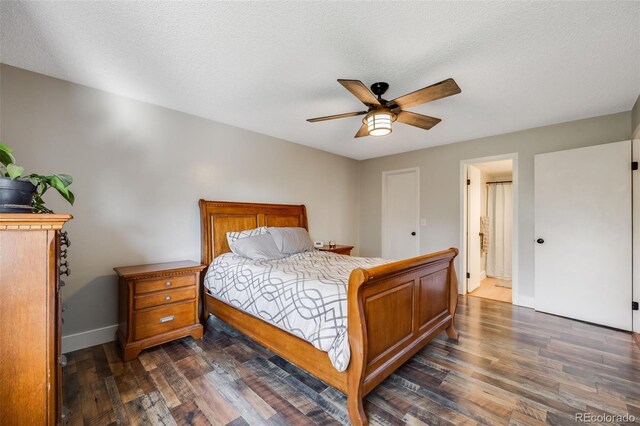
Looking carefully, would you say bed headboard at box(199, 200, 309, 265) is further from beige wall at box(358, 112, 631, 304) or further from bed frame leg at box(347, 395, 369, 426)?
bed frame leg at box(347, 395, 369, 426)

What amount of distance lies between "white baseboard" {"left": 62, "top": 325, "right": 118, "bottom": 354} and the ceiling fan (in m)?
2.99

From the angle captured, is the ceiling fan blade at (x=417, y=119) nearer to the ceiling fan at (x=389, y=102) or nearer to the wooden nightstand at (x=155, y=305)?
the ceiling fan at (x=389, y=102)

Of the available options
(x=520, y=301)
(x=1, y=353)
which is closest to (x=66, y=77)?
(x=1, y=353)

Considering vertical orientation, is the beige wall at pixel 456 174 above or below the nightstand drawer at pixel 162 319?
above

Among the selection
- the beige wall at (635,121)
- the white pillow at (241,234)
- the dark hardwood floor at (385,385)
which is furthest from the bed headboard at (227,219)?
the beige wall at (635,121)

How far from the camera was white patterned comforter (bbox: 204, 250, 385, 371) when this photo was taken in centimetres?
167

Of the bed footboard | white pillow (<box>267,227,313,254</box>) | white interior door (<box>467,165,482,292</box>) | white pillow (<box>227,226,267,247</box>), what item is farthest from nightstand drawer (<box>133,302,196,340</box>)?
white interior door (<box>467,165,482,292</box>)

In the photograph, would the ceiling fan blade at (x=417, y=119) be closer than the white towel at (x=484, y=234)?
Yes

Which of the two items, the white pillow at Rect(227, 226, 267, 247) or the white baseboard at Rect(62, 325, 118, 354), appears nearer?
the white baseboard at Rect(62, 325, 118, 354)

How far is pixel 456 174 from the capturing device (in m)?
4.26

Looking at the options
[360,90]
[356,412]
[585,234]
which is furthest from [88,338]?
[585,234]

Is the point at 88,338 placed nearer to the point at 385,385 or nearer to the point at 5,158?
the point at 5,158

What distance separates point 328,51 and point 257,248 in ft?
6.70

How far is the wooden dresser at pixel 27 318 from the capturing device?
1064 millimetres
